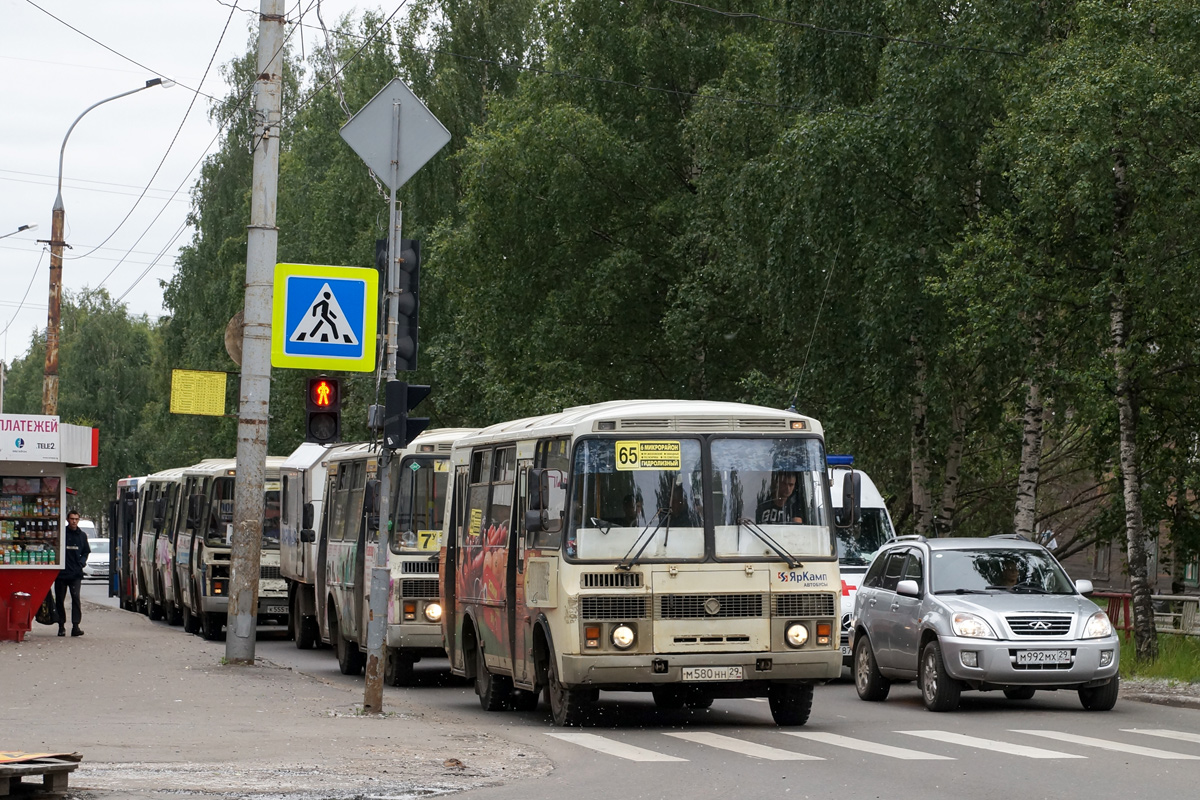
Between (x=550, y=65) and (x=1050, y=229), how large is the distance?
69.5 ft

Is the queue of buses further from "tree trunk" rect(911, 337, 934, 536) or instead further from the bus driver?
"tree trunk" rect(911, 337, 934, 536)

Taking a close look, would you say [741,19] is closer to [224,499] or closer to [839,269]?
[839,269]

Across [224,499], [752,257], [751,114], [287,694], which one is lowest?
[287,694]

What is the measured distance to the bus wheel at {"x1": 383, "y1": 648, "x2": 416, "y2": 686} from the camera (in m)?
21.2

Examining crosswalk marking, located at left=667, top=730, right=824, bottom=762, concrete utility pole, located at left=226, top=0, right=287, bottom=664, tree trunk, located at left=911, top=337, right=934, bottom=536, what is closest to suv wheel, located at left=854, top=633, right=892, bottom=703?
crosswalk marking, located at left=667, top=730, right=824, bottom=762

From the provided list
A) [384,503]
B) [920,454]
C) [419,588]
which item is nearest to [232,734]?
[384,503]

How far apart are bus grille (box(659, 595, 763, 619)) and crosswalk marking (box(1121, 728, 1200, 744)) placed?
11.6 feet

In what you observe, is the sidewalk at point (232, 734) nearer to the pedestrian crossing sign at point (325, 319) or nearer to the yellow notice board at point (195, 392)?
the pedestrian crossing sign at point (325, 319)

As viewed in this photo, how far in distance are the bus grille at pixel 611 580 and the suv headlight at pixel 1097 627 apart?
4847 millimetres

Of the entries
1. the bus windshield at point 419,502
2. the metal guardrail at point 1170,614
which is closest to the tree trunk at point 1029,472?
the metal guardrail at point 1170,614

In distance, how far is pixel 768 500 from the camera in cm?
1589

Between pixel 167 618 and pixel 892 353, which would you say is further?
pixel 167 618

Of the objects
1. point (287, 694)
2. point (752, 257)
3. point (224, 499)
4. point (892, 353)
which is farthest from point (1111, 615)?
point (287, 694)

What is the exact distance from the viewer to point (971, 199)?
3278 centimetres
